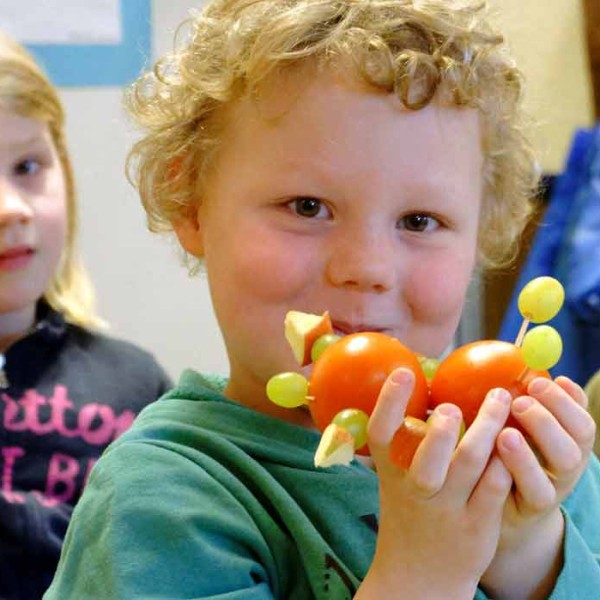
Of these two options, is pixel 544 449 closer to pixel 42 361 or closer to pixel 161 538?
pixel 161 538

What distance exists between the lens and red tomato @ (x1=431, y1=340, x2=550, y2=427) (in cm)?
64

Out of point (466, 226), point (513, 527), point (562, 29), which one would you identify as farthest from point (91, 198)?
point (513, 527)

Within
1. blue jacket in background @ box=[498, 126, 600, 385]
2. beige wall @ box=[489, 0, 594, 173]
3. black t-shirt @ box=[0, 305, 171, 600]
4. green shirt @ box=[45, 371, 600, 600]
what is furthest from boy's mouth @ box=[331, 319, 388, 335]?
beige wall @ box=[489, 0, 594, 173]

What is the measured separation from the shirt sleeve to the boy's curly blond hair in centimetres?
26

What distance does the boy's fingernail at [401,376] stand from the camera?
0.61 m

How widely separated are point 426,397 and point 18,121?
3.25ft

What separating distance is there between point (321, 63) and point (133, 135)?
1.12 meters

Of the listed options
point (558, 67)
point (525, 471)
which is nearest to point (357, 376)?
point (525, 471)

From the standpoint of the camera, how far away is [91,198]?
198 centimetres

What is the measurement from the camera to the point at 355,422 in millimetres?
627

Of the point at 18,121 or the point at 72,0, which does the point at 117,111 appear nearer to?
the point at 72,0

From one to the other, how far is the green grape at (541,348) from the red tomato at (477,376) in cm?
1

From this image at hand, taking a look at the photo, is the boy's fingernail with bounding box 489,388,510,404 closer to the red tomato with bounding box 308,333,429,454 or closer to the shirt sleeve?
the red tomato with bounding box 308,333,429,454

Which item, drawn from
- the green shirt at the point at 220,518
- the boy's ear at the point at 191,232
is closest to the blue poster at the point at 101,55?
the boy's ear at the point at 191,232
